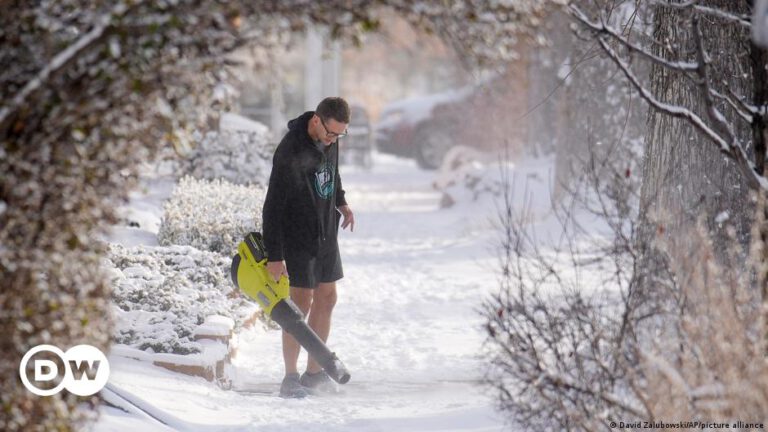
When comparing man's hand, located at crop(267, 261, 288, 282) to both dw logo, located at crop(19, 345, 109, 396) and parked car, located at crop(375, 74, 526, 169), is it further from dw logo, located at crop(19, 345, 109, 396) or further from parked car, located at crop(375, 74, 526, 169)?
parked car, located at crop(375, 74, 526, 169)

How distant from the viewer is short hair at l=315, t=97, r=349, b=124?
5.87 m

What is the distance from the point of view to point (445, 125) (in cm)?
2327

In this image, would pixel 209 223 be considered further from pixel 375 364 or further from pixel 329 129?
pixel 329 129

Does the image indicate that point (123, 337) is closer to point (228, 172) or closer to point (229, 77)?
point (229, 77)

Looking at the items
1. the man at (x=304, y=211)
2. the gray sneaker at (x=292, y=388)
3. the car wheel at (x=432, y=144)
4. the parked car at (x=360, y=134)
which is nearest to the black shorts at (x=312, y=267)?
the man at (x=304, y=211)

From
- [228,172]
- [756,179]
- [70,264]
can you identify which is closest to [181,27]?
[70,264]

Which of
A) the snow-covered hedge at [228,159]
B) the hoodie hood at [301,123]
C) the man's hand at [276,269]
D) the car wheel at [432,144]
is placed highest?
the car wheel at [432,144]

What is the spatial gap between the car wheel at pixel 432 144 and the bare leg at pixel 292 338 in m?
17.1

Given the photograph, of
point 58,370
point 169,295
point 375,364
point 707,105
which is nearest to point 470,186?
point 375,364

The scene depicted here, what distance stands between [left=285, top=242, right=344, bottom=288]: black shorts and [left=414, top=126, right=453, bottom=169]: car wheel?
1702 cm

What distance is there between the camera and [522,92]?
71.9 feet

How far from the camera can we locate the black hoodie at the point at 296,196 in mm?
6031

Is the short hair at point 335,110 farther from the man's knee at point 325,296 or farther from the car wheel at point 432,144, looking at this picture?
the car wheel at point 432,144

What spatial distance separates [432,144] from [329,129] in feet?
57.6
